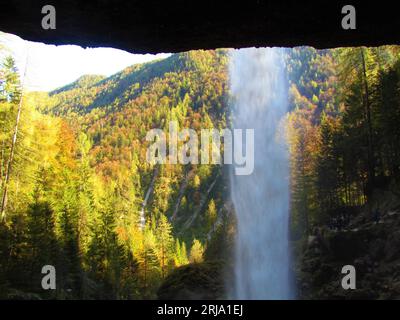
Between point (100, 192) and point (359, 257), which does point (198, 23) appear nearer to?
point (359, 257)

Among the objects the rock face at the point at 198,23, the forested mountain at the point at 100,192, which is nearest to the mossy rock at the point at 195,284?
the forested mountain at the point at 100,192

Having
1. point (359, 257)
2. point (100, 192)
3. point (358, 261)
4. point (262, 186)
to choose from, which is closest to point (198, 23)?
point (358, 261)

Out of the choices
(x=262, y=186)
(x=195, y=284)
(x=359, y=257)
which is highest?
(x=262, y=186)

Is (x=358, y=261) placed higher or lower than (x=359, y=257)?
lower

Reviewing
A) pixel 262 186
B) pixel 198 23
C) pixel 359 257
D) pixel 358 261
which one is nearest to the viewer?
pixel 198 23

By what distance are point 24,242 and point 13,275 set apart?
2.27 m

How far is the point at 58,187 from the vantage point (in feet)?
96.0

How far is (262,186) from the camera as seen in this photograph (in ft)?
79.2

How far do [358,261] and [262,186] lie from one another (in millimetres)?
6881

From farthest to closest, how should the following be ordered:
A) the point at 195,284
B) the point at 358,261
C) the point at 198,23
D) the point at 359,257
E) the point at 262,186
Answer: the point at 262,186
the point at 195,284
the point at 359,257
the point at 358,261
the point at 198,23

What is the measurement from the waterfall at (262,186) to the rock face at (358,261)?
1306 millimetres

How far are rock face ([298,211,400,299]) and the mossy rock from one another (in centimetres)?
429

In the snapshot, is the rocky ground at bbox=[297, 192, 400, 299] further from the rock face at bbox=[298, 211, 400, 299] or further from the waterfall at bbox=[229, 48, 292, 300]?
the waterfall at bbox=[229, 48, 292, 300]
